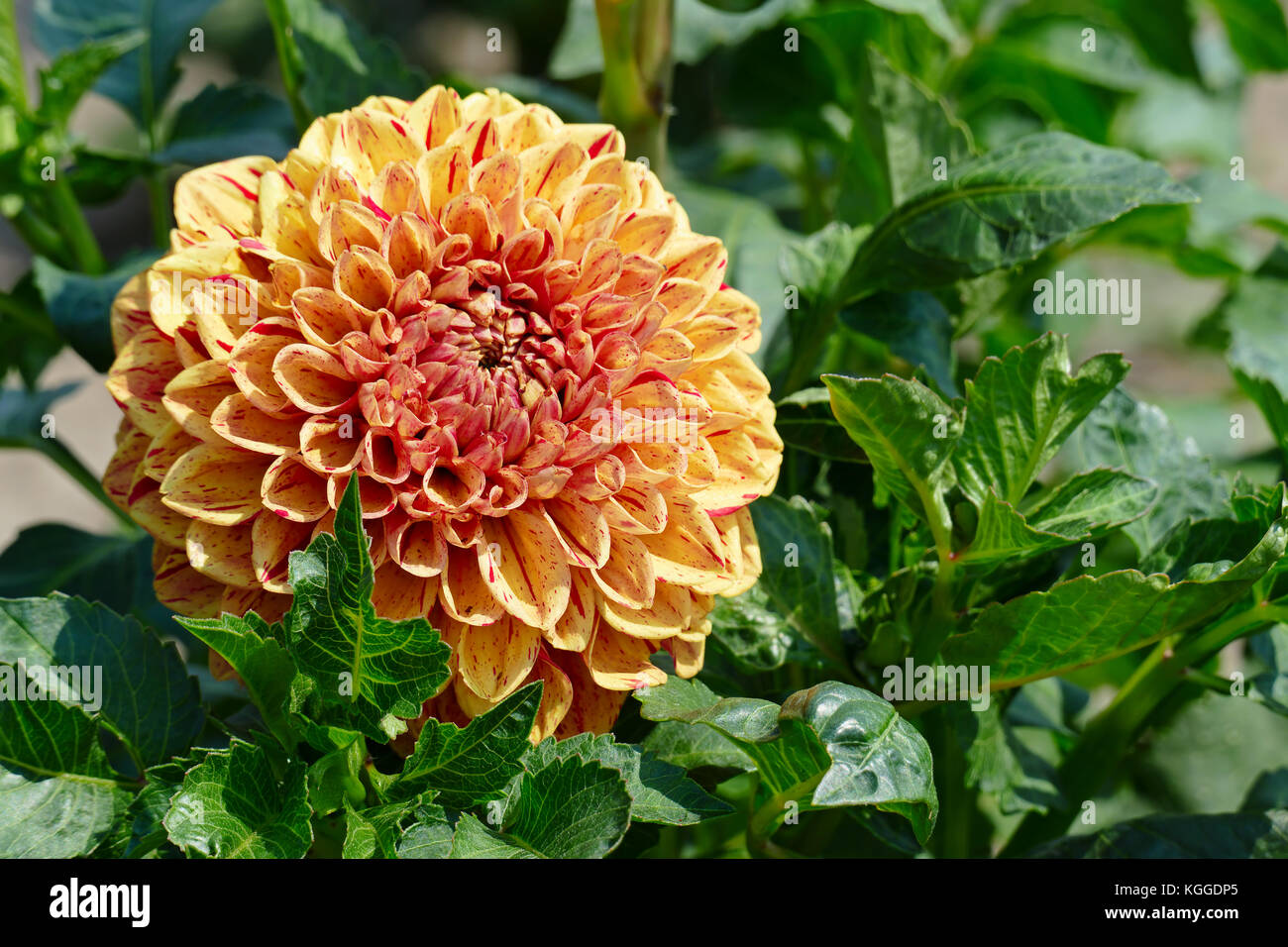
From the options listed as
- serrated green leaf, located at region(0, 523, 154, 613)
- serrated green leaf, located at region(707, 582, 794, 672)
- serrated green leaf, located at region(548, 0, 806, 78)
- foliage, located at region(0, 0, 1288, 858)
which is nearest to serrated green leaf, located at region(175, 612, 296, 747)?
foliage, located at region(0, 0, 1288, 858)

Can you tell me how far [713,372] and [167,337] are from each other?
28cm

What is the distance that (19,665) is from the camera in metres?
0.61

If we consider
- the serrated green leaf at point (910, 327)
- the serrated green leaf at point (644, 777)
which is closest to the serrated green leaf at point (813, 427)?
the serrated green leaf at point (910, 327)

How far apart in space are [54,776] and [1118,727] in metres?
0.61

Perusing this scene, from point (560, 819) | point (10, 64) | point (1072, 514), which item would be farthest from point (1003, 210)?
point (10, 64)

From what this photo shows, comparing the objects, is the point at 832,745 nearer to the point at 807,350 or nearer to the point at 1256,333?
the point at 807,350

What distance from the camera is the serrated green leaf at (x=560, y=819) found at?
53 cm

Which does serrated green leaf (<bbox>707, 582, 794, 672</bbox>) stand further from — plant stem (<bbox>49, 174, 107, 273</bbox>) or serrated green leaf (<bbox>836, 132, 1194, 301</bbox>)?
plant stem (<bbox>49, 174, 107, 273</bbox>)

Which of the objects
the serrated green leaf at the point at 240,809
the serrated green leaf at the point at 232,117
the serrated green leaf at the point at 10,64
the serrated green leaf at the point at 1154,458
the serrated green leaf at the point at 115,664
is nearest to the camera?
the serrated green leaf at the point at 240,809

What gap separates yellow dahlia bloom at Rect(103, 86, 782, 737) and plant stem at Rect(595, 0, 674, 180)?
186mm

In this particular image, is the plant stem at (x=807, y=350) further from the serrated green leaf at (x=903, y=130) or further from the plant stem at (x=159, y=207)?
the plant stem at (x=159, y=207)

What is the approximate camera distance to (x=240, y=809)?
0.55 meters

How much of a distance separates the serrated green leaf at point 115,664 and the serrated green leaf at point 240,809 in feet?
0.35

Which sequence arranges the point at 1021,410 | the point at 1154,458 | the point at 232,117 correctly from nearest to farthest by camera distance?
the point at 1021,410 → the point at 1154,458 → the point at 232,117
